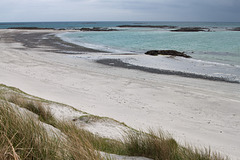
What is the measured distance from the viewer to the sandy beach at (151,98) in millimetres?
6551

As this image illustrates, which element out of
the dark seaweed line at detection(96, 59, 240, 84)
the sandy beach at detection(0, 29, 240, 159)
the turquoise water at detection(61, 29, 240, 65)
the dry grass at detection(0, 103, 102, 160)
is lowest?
the sandy beach at detection(0, 29, 240, 159)

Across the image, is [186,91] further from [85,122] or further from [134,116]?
[85,122]

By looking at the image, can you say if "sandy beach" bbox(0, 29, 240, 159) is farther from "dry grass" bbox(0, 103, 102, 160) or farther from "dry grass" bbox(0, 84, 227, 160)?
"dry grass" bbox(0, 103, 102, 160)

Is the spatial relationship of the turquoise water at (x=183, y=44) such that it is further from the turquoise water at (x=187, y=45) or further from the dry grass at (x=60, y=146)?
the dry grass at (x=60, y=146)

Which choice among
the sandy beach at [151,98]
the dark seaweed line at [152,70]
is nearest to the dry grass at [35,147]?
the sandy beach at [151,98]

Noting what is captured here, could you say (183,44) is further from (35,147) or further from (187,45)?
(35,147)

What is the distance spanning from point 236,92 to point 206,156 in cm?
804

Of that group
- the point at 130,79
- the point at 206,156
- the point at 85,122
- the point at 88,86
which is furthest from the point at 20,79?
the point at 206,156

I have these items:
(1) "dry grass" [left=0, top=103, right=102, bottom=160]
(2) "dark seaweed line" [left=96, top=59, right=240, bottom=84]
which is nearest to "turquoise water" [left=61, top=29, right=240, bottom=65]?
(2) "dark seaweed line" [left=96, top=59, right=240, bottom=84]

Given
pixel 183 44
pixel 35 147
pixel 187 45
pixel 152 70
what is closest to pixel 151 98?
pixel 152 70

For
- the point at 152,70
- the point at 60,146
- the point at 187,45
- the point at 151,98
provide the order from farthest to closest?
1. the point at 187,45
2. the point at 152,70
3. the point at 151,98
4. the point at 60,146

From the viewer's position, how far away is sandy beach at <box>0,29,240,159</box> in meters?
6.55

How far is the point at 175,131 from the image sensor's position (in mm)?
6461

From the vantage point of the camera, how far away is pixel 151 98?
30.5 feet
